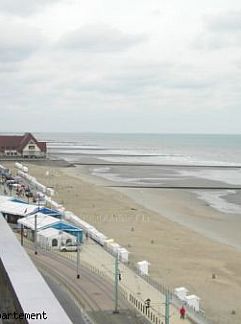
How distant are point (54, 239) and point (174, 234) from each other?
38.6 feet

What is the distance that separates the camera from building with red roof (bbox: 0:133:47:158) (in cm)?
11688

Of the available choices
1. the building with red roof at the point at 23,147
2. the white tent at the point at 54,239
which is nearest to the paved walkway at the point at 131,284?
the white tent at the point at 54,239

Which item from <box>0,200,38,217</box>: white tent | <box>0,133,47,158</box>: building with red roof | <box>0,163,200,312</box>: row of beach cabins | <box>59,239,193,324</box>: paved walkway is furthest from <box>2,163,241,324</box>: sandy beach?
<box>0,133,47,158</box>: building with red roof

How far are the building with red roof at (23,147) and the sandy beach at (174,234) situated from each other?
146 ft

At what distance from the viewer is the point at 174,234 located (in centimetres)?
4009

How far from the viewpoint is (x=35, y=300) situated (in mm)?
8109

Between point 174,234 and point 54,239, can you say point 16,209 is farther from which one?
point 174,234

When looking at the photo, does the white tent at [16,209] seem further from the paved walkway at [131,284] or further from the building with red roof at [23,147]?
the building with red roof at [23,147]

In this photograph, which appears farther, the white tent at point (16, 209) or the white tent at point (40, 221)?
the white tent at point (16, 209)

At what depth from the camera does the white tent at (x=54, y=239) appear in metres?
31.5

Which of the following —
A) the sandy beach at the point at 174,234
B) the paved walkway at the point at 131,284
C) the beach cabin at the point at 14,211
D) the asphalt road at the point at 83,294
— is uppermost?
the beach cabin at the point at 14,211

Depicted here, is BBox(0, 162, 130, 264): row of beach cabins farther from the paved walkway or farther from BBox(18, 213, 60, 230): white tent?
the paved walkway

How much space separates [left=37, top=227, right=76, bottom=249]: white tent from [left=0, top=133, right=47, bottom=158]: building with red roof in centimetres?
8582

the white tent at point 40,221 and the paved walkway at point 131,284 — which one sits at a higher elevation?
the white tent at point 40,221
